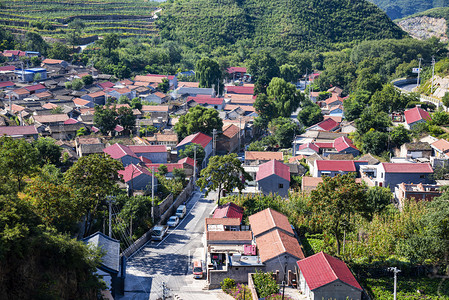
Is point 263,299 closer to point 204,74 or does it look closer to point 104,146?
point 104,146

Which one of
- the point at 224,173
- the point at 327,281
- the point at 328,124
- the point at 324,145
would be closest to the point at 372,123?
the point at 324,145

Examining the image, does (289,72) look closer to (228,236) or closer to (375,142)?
(375,142)

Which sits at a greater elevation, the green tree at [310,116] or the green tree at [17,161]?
the green tree at [17,161]

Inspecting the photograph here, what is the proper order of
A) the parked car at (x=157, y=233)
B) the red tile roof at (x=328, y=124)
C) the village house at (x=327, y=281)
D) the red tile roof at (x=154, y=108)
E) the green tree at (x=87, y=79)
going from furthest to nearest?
the green tree at (x=87, y=79), the red tile roof at (x=154, y=108), the red tile roof at (x=328, y=124), the parked car at (x=157, y=233), the village house at (x=327, y=281)

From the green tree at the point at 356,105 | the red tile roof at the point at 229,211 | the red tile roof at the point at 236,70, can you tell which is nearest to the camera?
the red tile roof at the point at 229,211

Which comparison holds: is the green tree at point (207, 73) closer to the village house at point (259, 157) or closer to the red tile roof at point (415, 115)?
the village house at point (259, 157)

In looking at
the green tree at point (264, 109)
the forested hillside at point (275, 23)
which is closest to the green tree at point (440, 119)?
the green tree at point (264, 109)

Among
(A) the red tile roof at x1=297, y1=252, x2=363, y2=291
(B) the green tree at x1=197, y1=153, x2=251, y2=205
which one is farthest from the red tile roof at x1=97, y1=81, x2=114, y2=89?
(A) the red tile roof at x1=297, y1=252, x2=363, y2=291
